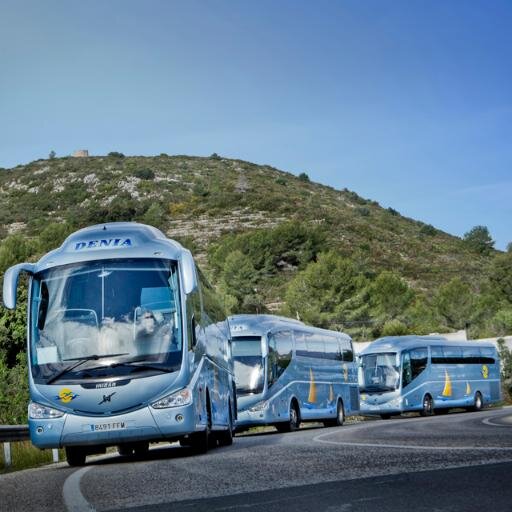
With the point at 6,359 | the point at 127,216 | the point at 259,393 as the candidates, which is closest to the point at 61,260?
the point at 259,393

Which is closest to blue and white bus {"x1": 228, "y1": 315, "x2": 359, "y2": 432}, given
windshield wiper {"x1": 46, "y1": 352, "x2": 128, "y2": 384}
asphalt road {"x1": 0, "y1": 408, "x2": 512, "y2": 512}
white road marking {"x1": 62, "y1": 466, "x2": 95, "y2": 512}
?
windshield wiper {"x1": 46, "y1": 352, "x2": 128, "y2": 384}

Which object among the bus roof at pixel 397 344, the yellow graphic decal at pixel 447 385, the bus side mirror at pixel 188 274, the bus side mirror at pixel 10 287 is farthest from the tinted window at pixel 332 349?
the bus side mirror at pixel 10 287

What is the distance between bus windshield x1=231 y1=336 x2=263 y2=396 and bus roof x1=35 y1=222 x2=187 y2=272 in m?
13.0

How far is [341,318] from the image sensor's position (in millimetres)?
69312

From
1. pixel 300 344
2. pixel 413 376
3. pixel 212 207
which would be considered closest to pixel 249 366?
pixel 300 344

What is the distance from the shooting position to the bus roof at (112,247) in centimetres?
1564

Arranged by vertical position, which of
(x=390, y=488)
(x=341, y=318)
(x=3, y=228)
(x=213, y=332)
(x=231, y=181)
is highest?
(x=231, y=181)

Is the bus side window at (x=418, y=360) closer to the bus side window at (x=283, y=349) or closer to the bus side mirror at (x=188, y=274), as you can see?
the bus side window at (x=283, y=349)

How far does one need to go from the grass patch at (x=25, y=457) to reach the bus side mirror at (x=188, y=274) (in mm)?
4516

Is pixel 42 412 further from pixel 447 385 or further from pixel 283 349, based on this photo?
pixel 447 385

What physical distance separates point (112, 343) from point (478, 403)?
1428 inches

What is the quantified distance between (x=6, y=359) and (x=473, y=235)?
98554 mm

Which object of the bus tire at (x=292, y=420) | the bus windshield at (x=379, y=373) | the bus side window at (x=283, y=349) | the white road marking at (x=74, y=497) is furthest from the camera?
the bus windshield at (x=379, y=373)

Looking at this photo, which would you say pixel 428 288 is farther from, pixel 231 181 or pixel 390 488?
pixel 390 488
